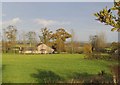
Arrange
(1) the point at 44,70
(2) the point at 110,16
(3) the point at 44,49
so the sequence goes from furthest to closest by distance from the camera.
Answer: (3) the point at 44,49 → (1) the point at 44,70 → (2) the point at 110,16

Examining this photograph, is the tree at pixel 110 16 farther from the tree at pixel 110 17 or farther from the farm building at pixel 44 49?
the farm building at pixel 44 49

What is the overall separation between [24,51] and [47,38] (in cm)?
1224

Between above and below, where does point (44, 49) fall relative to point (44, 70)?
above

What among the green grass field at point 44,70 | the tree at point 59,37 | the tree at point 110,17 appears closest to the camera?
the tree at point 110,17

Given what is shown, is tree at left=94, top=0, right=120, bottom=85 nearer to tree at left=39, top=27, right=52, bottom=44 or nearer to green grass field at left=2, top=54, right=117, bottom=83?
green grass field at left=2, top=54, right=117, bottom=83

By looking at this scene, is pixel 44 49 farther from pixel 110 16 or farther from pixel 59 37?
pixel 110 16

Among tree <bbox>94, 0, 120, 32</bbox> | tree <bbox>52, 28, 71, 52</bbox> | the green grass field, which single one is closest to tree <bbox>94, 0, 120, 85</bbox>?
tree <bbox>94, 0, 120, 32</bbox>

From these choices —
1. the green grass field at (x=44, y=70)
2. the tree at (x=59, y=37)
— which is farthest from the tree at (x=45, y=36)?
the green grass field at (x=44, y=70)

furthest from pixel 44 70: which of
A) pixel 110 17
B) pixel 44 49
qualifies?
pixel 44 49

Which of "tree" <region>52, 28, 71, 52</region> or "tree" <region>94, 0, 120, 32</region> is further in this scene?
"tree" <region>52, 28, 71, 52</region>

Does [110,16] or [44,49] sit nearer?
[110,16]

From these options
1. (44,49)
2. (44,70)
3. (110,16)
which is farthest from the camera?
(44,49)

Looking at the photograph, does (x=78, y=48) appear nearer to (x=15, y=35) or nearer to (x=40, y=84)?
(x=15, y=35)

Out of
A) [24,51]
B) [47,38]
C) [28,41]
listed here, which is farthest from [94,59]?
[28,41]
